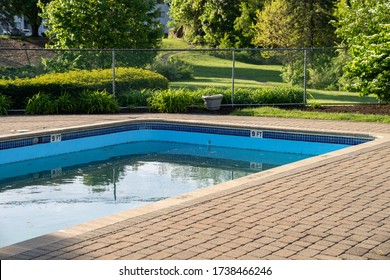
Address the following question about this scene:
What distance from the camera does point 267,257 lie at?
18.0 feet

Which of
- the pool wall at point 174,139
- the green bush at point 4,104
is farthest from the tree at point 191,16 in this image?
the pool wall at point 174,139

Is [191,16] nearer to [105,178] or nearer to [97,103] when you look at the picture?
[97,103]

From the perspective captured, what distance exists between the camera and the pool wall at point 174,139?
13180 millimetres

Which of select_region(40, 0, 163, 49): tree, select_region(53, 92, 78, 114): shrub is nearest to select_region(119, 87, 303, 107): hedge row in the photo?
select_region(53, 92, 78, 114): shrub

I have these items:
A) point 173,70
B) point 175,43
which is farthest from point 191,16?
point 173,70

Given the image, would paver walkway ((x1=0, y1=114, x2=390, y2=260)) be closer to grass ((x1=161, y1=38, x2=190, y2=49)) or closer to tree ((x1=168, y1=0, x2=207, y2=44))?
tree ((x1=168, y1=0, x2=207, y2=44))

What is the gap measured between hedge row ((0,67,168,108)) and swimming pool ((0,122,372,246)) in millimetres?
2884

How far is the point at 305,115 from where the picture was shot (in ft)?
53.8

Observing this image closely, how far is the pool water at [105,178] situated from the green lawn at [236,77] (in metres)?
7.77

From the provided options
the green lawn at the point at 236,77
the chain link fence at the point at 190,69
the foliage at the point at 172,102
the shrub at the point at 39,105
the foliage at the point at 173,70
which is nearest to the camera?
the shrub at the point at 39,105

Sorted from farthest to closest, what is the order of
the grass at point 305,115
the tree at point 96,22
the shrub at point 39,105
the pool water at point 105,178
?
the tree at point 96,22, the shrub at point 39,105, the grass at point 305,115, the pool water at point 105,178

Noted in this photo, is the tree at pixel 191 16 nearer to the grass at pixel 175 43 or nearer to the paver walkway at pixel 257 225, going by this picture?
the grass at pixel 175 43

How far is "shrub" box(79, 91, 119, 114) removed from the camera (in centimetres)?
1745
